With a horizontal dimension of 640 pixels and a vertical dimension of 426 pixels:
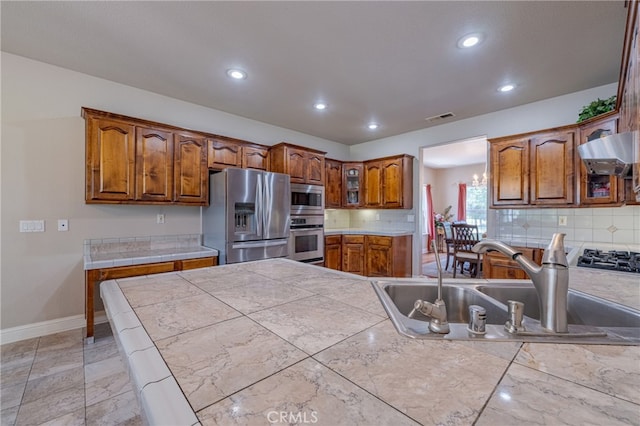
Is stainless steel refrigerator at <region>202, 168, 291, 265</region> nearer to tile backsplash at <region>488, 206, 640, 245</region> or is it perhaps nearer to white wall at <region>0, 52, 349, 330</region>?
white wall at <region>0, 52, 349, 330</region>

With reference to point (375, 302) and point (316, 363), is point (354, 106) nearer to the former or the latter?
point (375, 302)

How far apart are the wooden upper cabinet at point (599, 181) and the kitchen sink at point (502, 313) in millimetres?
2039

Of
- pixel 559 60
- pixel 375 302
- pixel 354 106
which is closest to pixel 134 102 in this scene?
pixel 354 106

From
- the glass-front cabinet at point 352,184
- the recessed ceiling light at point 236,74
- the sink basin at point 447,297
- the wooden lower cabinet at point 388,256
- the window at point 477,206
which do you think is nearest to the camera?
the sink basin at point 447,297

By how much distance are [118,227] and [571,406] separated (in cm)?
357

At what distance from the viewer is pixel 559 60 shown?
2.41m

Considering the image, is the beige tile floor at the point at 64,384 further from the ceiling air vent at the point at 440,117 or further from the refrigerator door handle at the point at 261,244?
the ceiling air vent at the point at 440,117

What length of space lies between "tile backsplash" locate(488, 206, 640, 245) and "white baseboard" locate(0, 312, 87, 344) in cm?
490

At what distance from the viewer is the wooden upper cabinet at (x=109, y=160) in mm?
2492

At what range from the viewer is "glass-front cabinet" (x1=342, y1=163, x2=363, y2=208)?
4.88 m

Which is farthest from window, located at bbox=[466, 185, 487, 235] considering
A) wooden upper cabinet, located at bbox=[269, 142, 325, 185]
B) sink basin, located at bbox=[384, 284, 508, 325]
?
sink basin, located at bbox=[384, 284, 508, 325]

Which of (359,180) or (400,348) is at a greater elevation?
(359,180)

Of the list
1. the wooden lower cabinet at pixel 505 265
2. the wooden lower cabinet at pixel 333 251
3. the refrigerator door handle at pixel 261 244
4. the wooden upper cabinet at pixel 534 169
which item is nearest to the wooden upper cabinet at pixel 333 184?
the wooden lower cabinet at pixel 333 251

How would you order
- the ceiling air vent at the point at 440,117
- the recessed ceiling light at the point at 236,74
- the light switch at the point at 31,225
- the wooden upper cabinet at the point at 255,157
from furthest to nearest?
the ceiling air vent at the point at 440,117 → the wooden upper cabinet at the point at 255,157 → the recessed ceiling light at the point at 236,74 → the light switch at the point at 31,225
